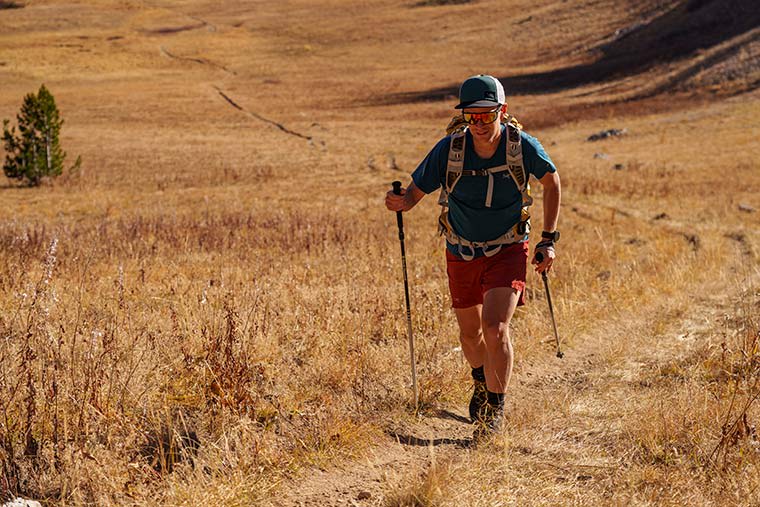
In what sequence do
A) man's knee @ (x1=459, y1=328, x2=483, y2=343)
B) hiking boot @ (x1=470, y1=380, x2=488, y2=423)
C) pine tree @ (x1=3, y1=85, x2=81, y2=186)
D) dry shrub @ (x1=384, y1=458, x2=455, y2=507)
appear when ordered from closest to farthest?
1. dry shrub @ (x1=384, y1=458, x2=455, y2=507)
2. hiking boot @ (x1=470, y1=380, x2=488, y2=423)
3. man's knee @ (x1=459, y1=328, x2=483, y2=343)
4. pine tree @ (x1=3, y1=85, x2=81, y2=186)

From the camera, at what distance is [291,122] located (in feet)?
151

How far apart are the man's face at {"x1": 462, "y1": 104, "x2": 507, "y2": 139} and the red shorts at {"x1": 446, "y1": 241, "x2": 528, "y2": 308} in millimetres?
796

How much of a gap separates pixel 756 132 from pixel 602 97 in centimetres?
1857

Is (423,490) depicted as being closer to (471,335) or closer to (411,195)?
(471,335)

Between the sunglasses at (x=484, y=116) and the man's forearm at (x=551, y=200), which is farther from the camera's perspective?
the man's forearm at (x=551, y=200)

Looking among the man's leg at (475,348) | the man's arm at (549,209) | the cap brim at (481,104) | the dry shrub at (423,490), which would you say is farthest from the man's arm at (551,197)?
the dry shrub at (423,490)

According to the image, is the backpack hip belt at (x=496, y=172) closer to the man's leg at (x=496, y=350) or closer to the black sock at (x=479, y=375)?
the man's leg at (x=496, y=350)

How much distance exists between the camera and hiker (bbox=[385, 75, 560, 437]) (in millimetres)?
5234

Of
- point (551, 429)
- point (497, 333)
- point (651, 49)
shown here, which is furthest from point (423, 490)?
point (651, 49)

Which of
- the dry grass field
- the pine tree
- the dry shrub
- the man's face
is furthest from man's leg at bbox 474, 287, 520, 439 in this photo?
the pine tree

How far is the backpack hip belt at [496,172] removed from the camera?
525 cm

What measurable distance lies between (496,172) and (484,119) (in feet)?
1.24

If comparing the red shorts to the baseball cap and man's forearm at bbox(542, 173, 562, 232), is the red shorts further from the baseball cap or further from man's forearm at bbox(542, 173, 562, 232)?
the baseball cap

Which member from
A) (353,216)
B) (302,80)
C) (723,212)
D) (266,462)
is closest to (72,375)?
(266,462)
